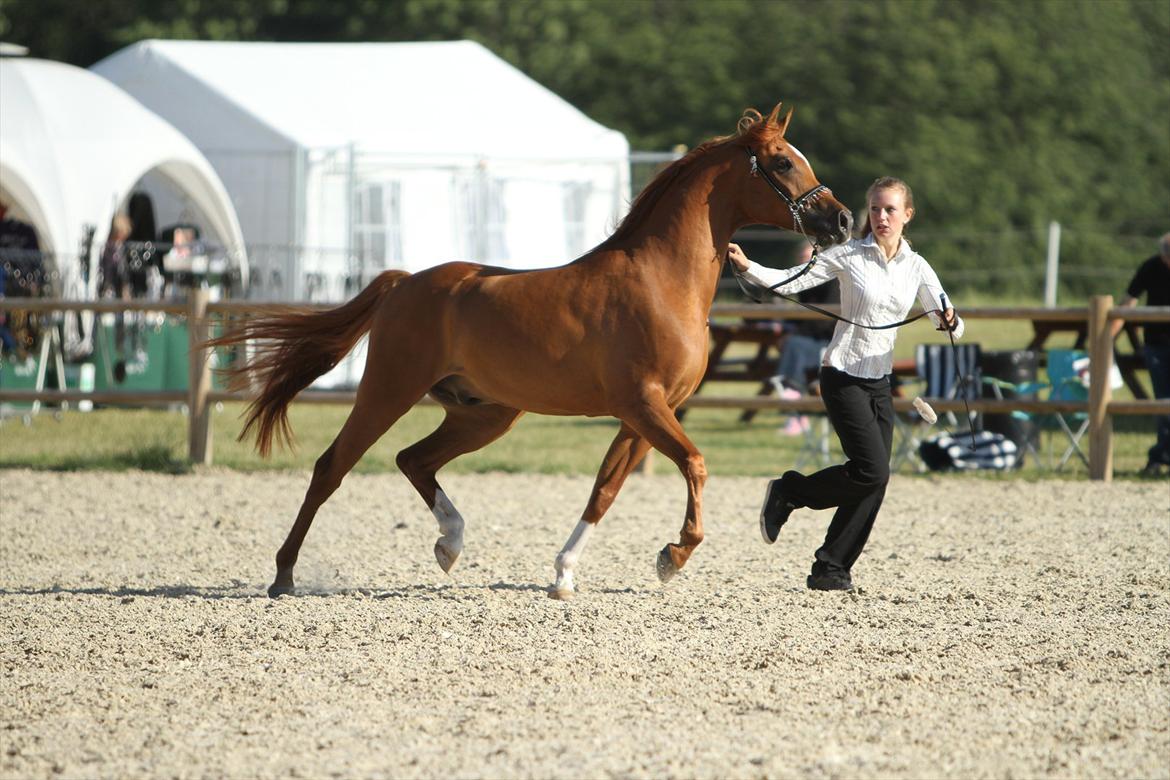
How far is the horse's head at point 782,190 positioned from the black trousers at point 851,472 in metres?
0.58

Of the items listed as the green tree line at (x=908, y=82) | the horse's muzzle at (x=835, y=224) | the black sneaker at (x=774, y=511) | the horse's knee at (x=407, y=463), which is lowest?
the black sneaker at (x=774, y=511)

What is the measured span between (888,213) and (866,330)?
0.45 metres

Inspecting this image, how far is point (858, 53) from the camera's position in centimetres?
3253

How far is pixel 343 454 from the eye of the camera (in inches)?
230

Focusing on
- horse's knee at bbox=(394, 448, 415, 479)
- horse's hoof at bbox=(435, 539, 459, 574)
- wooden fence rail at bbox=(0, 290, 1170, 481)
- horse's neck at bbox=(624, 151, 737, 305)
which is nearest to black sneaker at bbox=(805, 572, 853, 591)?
horse's neck at bbox=(624, 151, 737, 305)

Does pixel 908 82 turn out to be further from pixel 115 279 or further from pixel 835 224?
pixel 835 224

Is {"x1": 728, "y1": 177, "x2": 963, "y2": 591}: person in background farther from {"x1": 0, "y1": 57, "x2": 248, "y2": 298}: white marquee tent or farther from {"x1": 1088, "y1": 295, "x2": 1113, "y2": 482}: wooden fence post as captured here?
{"x1": 0, "y1": 57, "x2": 248, "y2": 298}: white marquee tent

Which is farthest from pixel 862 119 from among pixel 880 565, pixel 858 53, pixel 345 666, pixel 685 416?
pixel 345 666

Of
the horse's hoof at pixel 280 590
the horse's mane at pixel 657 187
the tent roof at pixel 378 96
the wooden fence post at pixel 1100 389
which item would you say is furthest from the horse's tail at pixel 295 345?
the tent roof at pixel 378 96

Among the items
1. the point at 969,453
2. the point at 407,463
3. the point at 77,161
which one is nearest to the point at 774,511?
the point at 407,463

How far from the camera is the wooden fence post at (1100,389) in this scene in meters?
9.59

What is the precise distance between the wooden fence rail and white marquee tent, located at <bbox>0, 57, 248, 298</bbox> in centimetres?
294

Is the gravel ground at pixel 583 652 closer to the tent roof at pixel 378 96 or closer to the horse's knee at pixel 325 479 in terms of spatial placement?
the horse's knee at pixel 325 479

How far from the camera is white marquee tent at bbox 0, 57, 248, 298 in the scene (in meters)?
13.4
